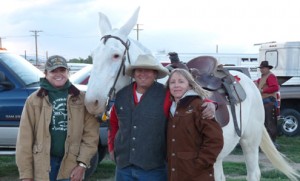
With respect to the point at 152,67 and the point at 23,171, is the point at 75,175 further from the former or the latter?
the point at 152,67

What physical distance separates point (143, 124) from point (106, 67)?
19.6 inches

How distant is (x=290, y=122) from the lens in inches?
435

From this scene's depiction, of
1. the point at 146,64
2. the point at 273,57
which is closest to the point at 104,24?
the point at 146,64

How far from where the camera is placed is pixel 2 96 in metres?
6.00

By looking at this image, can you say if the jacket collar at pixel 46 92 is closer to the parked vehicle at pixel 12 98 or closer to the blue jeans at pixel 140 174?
the blue jeans at pixel 140 174

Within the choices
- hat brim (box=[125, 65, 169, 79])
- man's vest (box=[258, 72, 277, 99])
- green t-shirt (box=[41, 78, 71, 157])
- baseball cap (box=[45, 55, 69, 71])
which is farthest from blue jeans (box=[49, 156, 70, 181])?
man's vest (box=[258, 72, 277, 99])

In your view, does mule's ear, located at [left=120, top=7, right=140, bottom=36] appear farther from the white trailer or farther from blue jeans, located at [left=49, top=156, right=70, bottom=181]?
the white trailer

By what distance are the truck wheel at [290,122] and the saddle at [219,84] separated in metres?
6.64

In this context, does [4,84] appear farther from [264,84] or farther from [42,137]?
[264,84]

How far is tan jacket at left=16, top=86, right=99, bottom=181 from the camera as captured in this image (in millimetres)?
3092

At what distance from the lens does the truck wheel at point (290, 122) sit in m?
11.0

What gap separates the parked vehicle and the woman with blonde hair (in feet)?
9.68

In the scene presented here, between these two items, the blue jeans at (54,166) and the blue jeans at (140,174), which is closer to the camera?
the blue jeans at (140,174)

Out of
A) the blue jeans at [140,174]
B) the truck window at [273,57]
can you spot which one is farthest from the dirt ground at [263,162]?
the truck window at [273,57]
